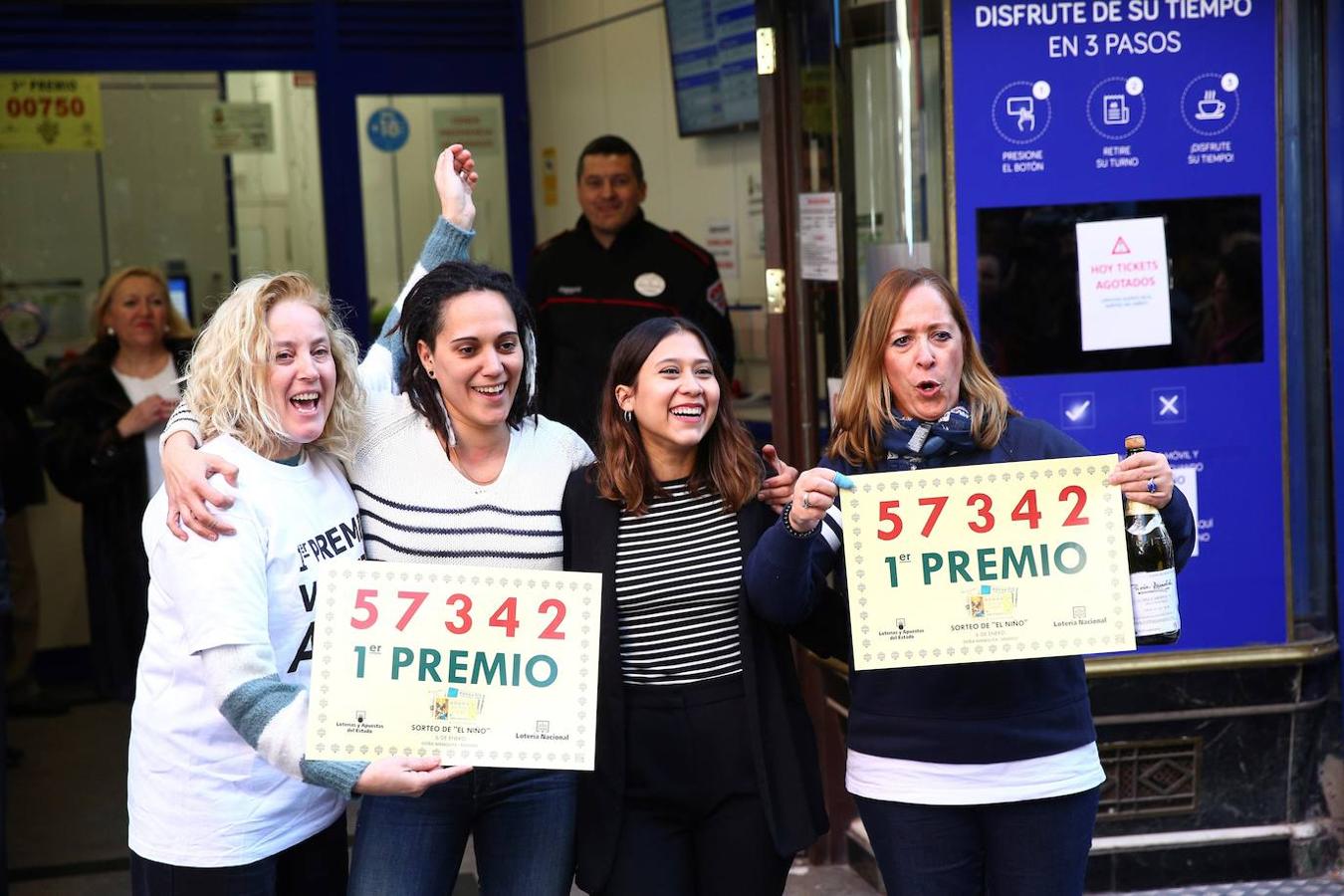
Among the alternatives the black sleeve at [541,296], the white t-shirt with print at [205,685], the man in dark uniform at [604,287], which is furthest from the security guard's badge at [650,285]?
the white t-shirt with print at [205,685]

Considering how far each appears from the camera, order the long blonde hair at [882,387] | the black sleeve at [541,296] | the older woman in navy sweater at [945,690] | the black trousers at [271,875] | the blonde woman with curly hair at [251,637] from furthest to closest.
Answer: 1. the black sleeve at [541,296]
2. the long blonde hair at [882,387]
3. the older woman in navy sweater at [945,690]
4. the black trousers at [271,875]
5. the blonde woman with curly hair at [251,637]

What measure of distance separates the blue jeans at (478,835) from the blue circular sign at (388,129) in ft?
15.9

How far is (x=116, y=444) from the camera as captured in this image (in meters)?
5.45

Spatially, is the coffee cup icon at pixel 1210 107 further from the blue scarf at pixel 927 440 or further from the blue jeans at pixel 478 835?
the blue jeans at pixel 478 835

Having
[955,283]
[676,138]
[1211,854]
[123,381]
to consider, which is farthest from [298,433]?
[676,138]

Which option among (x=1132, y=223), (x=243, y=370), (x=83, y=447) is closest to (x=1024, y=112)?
(x=1132, y=223)

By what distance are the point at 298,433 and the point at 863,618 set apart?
95cm

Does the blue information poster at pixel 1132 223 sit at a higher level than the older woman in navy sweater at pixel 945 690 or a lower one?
higher

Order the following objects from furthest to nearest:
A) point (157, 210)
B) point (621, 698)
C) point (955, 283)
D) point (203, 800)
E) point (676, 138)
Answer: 1. point (157, 210)
2. point (676, 138)
3. point (955, 283)
4. point (621, 698)
5. point (203, 800)

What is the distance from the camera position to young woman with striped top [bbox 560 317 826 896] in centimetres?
263

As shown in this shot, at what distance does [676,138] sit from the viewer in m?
6.23

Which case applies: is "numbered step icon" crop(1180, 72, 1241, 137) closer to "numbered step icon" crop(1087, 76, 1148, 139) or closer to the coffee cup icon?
the coffee cup icon

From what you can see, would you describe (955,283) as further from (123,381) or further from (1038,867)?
(123,381)

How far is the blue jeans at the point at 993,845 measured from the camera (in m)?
2.61
